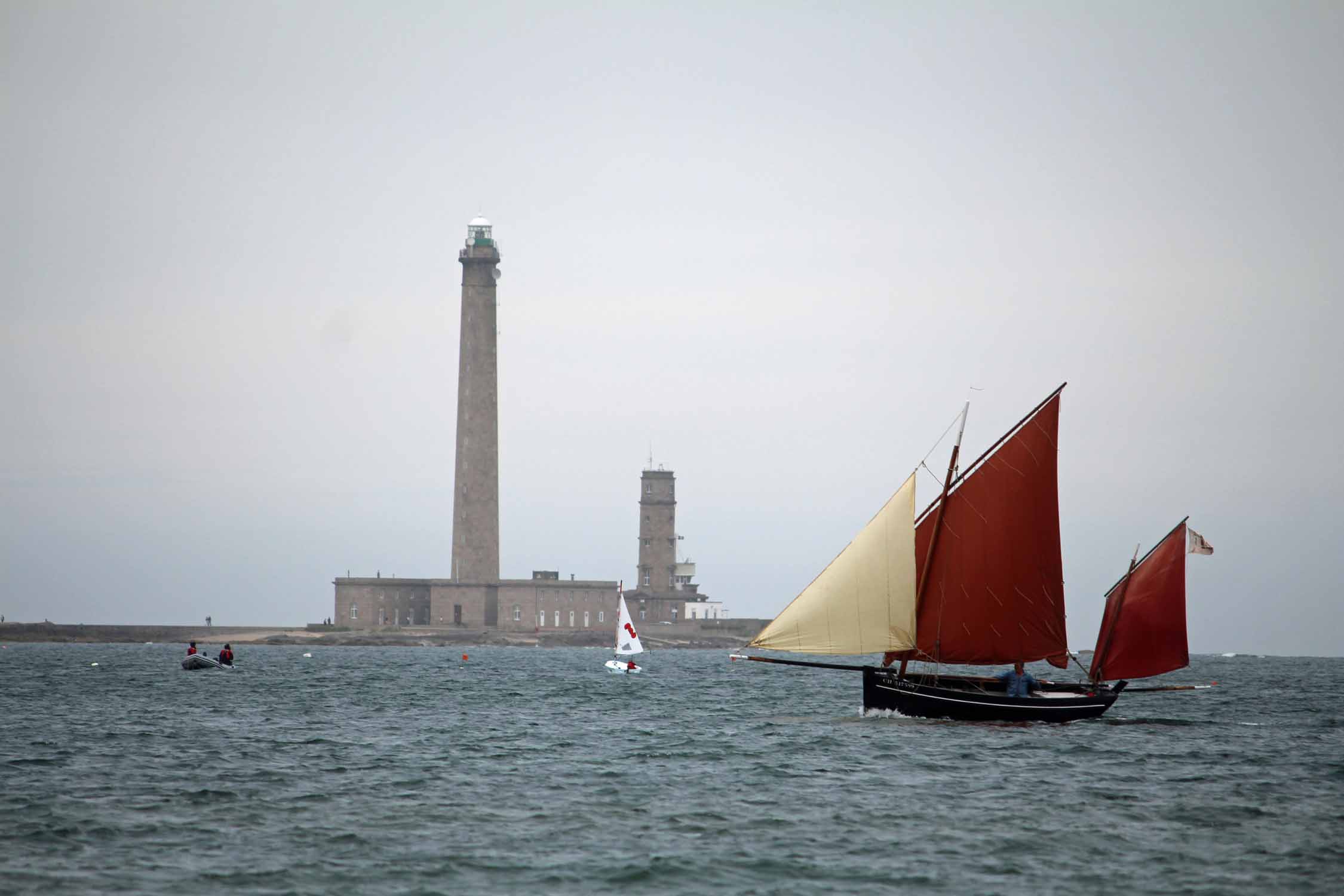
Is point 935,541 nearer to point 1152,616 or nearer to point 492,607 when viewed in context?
point 1152,616

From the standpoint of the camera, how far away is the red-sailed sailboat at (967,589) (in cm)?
4088

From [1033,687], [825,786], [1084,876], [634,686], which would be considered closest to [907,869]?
[1084,876]

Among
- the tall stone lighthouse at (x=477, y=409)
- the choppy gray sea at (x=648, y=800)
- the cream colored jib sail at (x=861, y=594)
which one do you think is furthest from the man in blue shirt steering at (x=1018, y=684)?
the tall stone lighthouse at (x=477, y=409)

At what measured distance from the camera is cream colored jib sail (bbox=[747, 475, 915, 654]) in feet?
133

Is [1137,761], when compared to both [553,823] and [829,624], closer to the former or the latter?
[829,624]

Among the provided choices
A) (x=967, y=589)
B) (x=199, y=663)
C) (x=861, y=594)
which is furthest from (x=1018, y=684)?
(x=199, y=663)

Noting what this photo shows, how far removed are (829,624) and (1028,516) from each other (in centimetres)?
622

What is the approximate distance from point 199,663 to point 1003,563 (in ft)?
169

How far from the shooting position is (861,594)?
134 feet

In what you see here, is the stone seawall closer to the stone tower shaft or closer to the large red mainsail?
the stone tower shaft

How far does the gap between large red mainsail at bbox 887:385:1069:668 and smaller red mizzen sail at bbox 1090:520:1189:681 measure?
99.2 inches

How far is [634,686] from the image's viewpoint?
72.6m

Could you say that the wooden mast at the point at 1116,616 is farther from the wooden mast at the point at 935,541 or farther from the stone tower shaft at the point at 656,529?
the stone tower shaft at the point at 656,529

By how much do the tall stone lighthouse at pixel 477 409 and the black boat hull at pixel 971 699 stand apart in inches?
3423
